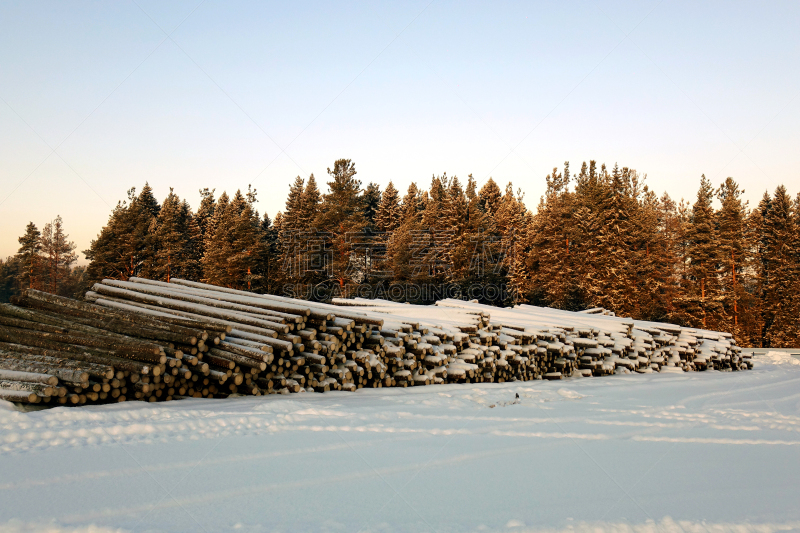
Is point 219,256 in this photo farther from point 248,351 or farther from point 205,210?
point 248,351

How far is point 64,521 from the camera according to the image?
114 inches

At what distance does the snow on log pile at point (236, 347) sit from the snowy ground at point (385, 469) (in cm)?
55

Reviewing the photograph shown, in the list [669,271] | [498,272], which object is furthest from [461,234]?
[669,271]

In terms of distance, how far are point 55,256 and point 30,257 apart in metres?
2.34

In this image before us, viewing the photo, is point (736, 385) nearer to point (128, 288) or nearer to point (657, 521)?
point (657, 521)

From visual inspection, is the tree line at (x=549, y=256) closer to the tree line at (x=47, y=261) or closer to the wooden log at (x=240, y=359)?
the tree line at (x=47, y=261)

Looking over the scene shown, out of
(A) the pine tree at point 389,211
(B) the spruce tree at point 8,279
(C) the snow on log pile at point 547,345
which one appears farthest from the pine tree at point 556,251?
(B) the spruce tree at point 8,279

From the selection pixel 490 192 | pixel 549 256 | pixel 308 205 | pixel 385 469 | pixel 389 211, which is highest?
pixel 490 192

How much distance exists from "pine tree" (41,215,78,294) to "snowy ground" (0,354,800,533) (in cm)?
5308

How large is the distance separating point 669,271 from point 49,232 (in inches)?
2257

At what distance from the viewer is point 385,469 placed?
13.5 ft

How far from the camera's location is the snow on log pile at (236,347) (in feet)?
20.3

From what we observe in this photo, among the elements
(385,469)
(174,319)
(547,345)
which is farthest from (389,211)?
(385,469)

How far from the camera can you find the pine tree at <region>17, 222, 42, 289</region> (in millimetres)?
46938
